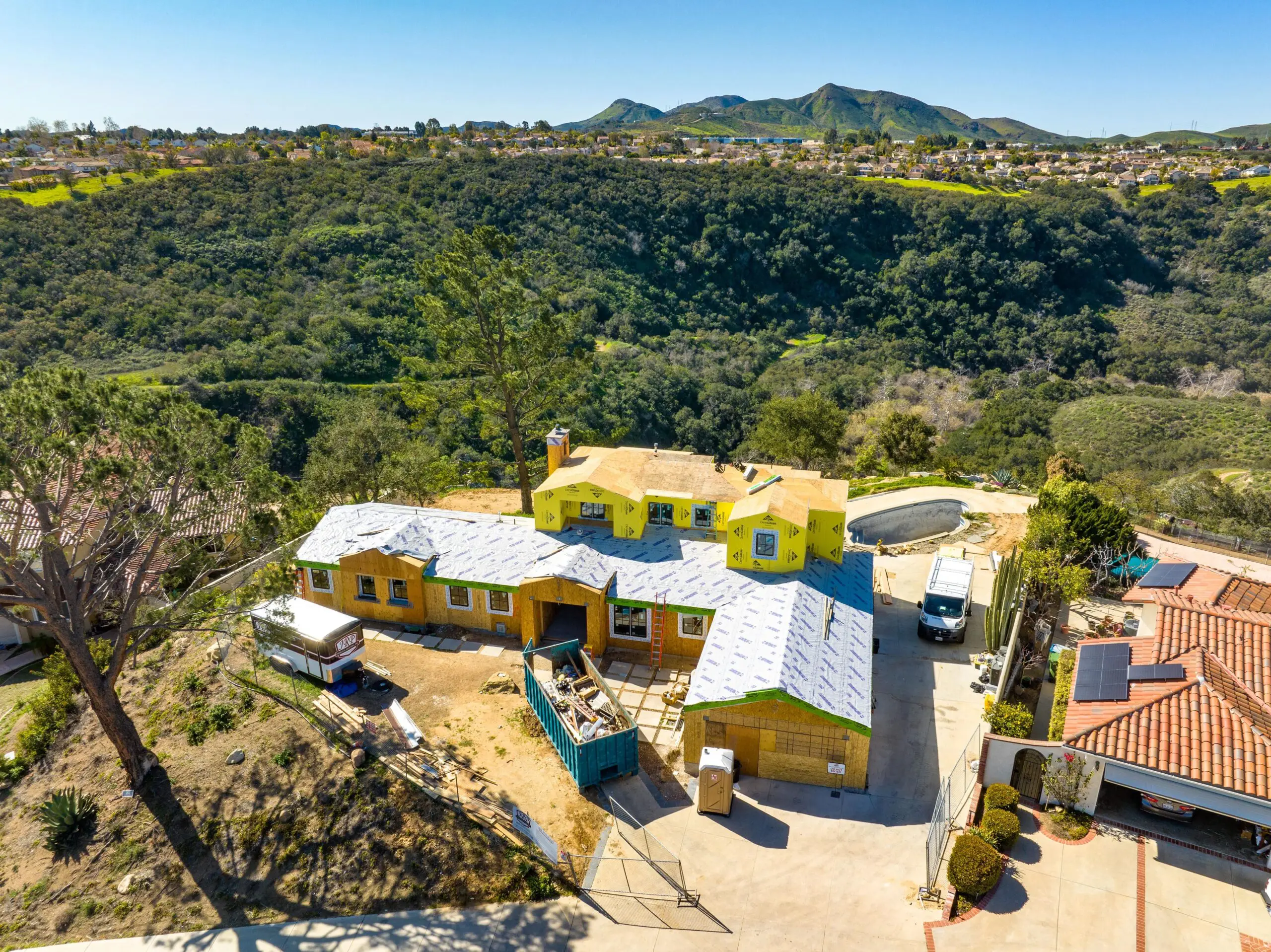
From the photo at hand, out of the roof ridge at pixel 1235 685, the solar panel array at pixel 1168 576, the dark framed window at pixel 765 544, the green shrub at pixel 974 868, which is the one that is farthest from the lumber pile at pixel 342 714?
the solar panel array at pixel 1168 576

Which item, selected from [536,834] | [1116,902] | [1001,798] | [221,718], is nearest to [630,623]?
[536,834]

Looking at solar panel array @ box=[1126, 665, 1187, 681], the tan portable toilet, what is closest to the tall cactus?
solar panel array @ box=[1126, 665, 1187, 681]

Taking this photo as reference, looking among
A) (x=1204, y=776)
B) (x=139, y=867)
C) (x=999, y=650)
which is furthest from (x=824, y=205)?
(x=139, y=867)

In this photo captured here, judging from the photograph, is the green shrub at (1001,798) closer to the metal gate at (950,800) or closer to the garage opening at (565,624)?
the metal gate at (950,800)

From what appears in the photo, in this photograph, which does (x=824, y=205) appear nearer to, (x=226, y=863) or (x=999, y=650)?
(x=999, y=650)

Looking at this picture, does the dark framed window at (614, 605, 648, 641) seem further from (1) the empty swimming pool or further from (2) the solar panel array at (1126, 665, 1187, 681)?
(1) the empty swimming pool
